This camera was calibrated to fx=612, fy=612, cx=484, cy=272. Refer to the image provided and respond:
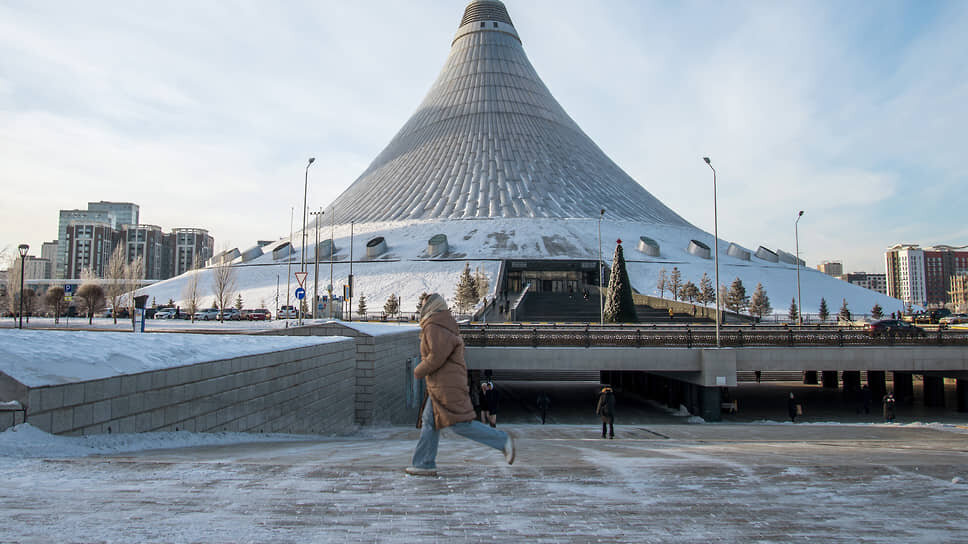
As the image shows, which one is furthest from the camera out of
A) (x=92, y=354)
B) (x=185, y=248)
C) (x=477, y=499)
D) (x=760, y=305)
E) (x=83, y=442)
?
(x=185, y=248)

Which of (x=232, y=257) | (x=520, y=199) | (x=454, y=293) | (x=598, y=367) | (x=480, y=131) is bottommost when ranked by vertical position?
(x=598, y=367)

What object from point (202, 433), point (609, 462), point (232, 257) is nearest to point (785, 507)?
point (609, 462)

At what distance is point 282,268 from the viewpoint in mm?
41375

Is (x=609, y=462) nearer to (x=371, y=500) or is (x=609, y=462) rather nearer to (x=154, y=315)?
(x=371, y=500)

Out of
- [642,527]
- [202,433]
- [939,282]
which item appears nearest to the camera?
[642,527]

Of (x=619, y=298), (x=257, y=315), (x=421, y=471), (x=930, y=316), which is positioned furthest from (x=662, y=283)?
(x=421, y=471)

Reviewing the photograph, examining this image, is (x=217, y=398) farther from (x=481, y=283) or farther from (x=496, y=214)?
(x=496, y=214)

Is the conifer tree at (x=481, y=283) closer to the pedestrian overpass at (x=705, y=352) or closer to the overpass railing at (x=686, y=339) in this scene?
the overpass railing at (x=686, y=339)

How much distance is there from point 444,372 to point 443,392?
12cm

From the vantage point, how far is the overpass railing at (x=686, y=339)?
15.9 m

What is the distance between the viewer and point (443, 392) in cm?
366

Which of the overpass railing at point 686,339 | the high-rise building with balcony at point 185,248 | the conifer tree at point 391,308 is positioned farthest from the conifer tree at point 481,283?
the high-rise building with balcony at point 185,248

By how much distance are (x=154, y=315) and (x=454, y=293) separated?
15.5m

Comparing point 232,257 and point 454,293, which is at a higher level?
point 232,257
